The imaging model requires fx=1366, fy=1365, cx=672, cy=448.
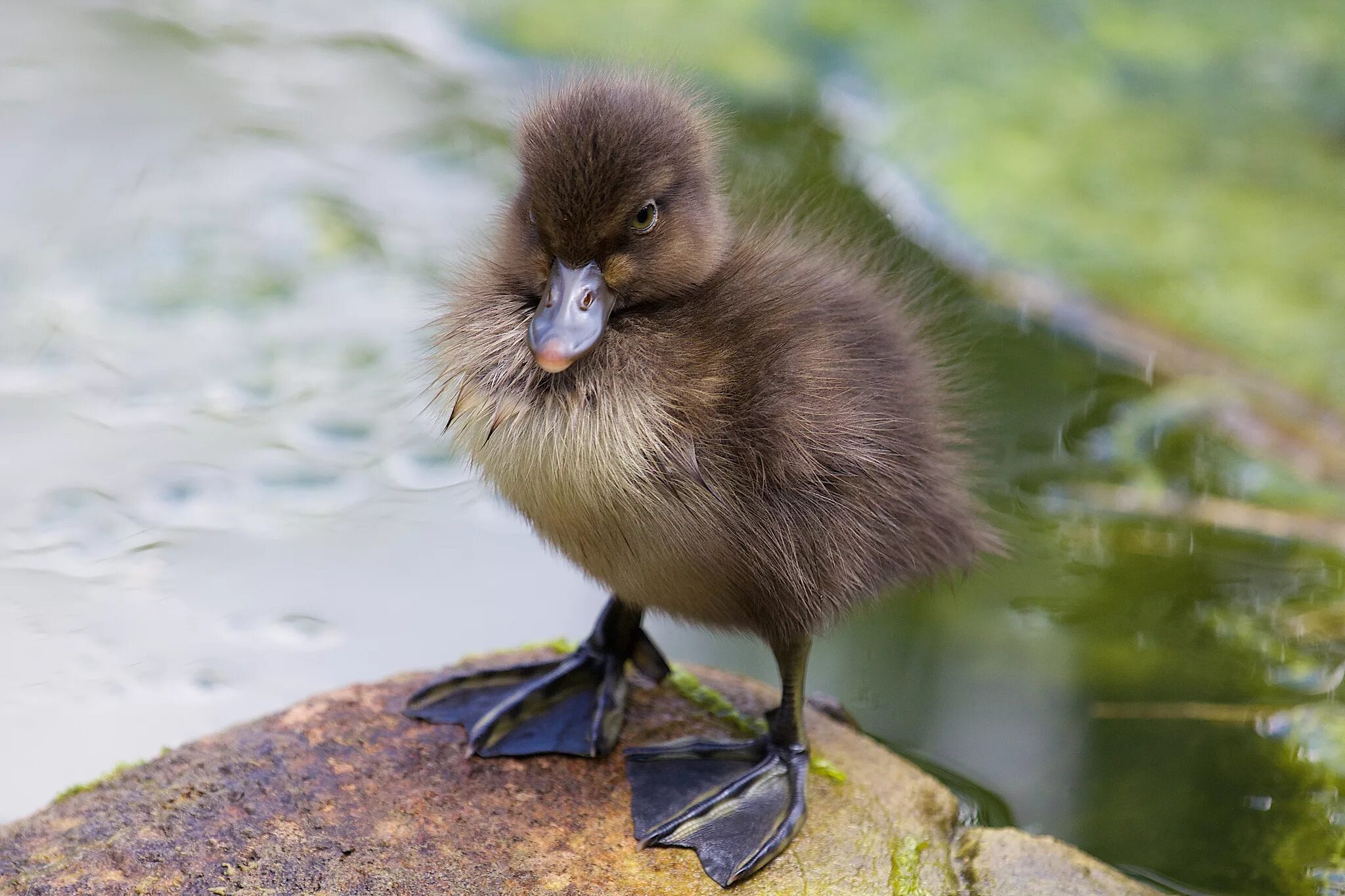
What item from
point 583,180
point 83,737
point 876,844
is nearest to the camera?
point 583,180

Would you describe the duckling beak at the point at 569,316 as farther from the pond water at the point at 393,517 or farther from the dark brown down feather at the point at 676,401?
the pond water at the point at 393,517

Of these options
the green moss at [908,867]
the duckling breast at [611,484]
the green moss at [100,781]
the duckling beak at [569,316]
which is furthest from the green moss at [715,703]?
the green moss at [100,781]

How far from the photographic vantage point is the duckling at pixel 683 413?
56.7 inches

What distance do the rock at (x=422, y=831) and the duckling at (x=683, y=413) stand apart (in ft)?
0.15

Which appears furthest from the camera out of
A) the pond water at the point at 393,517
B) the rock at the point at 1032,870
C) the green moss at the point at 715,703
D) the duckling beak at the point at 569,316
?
the pond water at the point at 393,517

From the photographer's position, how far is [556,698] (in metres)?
1.76

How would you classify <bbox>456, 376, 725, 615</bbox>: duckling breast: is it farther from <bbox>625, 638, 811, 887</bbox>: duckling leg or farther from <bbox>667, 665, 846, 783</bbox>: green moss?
<bbox>667, 665, 846, 783</bbox>: green moss

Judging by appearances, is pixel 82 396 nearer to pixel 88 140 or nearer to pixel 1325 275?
pixel 88 140

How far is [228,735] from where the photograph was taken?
5.48ft

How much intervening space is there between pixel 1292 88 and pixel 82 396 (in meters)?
3.05

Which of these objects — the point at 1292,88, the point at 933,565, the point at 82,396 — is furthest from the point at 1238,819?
the point at 1292,88

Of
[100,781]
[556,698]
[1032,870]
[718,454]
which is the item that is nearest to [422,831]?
[556,698]

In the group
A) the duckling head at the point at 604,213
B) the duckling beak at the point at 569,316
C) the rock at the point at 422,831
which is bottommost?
the rock at the point at 422,831

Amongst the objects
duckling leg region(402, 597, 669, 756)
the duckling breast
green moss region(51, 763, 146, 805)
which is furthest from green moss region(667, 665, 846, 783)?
green moss region(51, 763, 146, 805)
